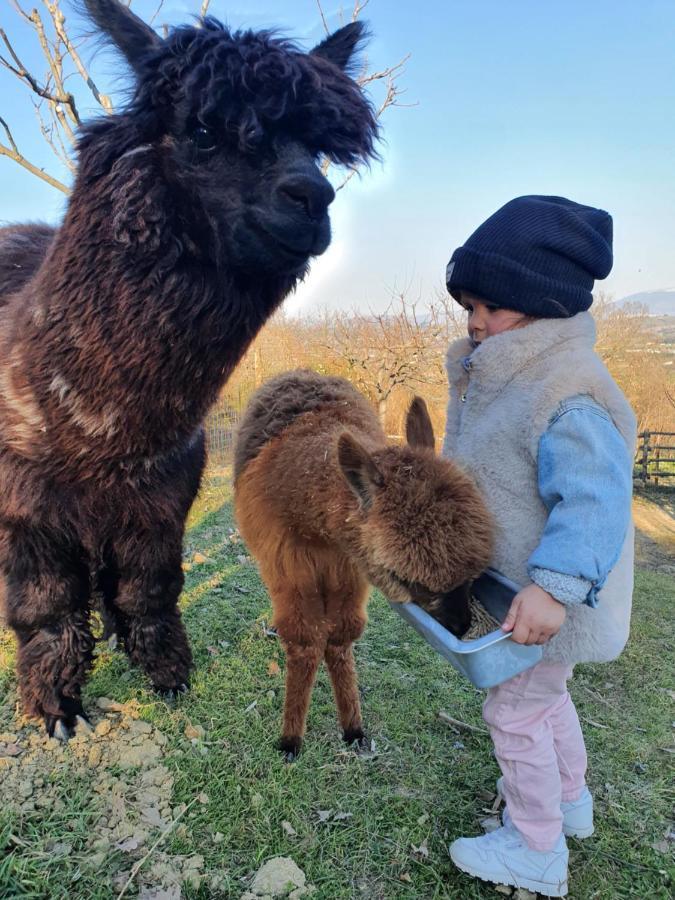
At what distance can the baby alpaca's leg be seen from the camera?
5.82 feet

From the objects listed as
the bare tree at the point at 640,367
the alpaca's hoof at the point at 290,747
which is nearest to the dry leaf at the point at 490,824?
the alpaca's hoof at the point at 290,747

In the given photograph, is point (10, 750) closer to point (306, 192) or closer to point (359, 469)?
point (359, 469)

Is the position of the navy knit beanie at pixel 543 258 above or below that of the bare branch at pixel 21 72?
below

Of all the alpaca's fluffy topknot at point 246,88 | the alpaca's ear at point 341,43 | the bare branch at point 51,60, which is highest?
the bare branch at point 51,60

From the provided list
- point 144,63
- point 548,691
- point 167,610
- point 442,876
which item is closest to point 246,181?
point 144,63

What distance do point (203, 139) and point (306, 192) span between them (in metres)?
0.37

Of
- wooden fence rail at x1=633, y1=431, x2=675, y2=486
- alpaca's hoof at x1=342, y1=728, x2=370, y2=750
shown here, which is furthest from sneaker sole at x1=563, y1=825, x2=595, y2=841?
wooden fence rail at x1=633, y1=431, x2=675, y2=486

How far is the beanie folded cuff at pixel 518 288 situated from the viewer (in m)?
1.70

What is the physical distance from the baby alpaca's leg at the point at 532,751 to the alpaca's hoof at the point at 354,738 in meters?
0.80

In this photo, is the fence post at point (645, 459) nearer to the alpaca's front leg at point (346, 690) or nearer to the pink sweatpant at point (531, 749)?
the alpaca's front leg at point (346, 690)

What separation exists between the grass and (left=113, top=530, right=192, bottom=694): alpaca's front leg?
0.40ft

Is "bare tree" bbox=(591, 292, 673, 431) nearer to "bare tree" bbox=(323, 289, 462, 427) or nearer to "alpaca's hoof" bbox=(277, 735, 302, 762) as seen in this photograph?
"bare tree" bbox=(323, 289, 462, 427)

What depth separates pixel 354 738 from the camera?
→ 250cm

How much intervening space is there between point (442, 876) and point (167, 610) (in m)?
1.57
